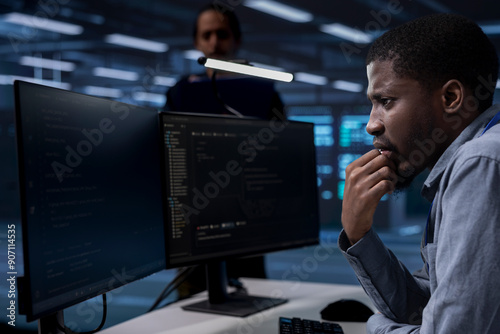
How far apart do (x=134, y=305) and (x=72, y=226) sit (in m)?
3.66

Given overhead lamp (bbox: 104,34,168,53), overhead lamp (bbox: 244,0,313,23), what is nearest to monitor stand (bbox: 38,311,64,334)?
overhead lamp (bbox: 244,0,313,23)

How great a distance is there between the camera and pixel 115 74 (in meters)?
8.27

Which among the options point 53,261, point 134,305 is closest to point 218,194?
point 53,261

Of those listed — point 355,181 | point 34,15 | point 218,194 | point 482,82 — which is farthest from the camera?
point 34,15

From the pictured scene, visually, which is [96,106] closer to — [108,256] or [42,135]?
[42,135]

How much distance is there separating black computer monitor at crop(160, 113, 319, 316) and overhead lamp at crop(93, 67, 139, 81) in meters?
6.78

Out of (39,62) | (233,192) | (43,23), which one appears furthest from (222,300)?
(43,23)

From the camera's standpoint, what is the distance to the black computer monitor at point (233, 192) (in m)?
1.44

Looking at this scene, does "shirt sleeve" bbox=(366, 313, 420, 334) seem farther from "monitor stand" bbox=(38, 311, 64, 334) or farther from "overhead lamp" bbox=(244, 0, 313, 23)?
"overhead lamp" bbox=(244, 0, 313, 23)

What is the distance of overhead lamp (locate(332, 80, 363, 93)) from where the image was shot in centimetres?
834

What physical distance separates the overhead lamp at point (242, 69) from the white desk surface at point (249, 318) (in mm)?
774

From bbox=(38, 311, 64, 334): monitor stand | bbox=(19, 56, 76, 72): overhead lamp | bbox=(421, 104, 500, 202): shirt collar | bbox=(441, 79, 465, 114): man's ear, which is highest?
bbox=(19, 56, 76, 72): overhead lamp

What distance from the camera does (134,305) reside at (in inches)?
174

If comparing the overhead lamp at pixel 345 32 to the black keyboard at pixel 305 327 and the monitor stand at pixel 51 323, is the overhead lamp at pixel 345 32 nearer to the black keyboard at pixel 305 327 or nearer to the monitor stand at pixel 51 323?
the black keyboard at pixel 305 327
